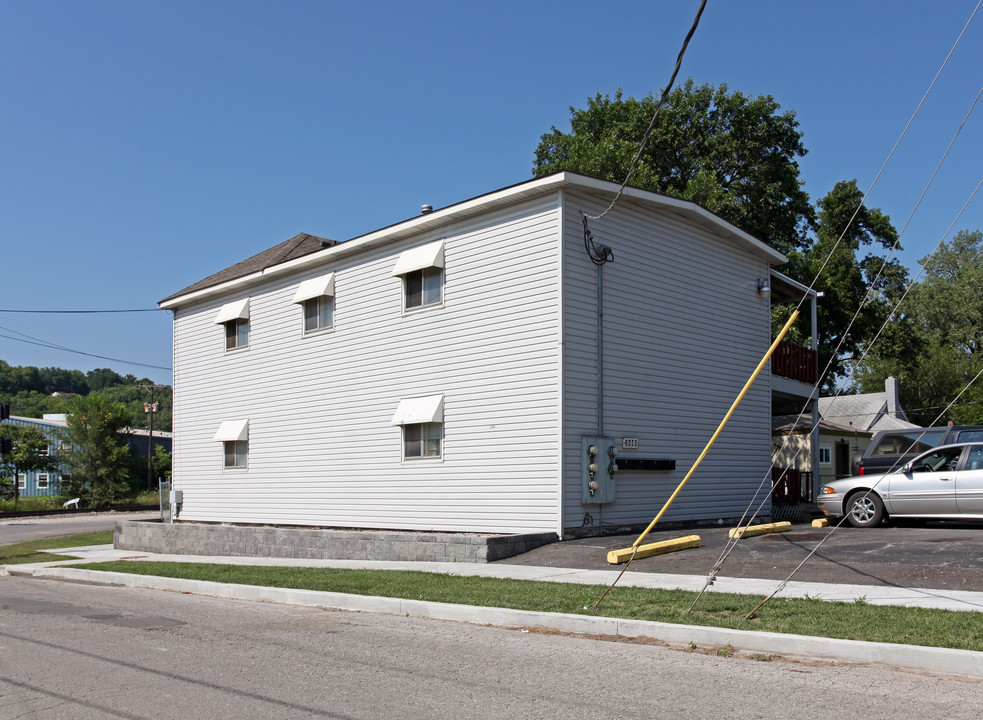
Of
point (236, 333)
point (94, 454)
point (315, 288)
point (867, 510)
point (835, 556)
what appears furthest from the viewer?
point (94, 454)

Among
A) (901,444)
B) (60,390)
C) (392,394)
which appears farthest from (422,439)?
(60,390)

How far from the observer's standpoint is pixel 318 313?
21.2m

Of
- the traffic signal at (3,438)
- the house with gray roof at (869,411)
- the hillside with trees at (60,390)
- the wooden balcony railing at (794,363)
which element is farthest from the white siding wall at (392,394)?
the hillside with trees at (60,390)

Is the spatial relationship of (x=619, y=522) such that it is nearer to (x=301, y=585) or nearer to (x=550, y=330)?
(x=550, y=330)

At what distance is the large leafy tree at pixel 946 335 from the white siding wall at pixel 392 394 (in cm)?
4630

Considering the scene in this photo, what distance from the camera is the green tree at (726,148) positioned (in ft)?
115

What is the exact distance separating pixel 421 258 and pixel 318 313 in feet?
14.4

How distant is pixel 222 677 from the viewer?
7133mm

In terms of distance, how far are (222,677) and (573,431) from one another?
9.26 meters

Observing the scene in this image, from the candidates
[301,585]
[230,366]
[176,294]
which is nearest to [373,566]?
[301,585]

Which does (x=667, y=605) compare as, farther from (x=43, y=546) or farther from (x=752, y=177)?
(x=752, y=177)

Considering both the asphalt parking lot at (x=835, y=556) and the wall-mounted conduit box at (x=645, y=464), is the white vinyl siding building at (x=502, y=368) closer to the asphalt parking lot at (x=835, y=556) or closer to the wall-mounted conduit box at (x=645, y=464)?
the wall-mounted conduit box at (x=645, y=464)

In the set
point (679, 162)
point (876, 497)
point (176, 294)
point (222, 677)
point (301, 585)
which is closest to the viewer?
point (222, 677)

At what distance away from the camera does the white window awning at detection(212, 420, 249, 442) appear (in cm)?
2303
